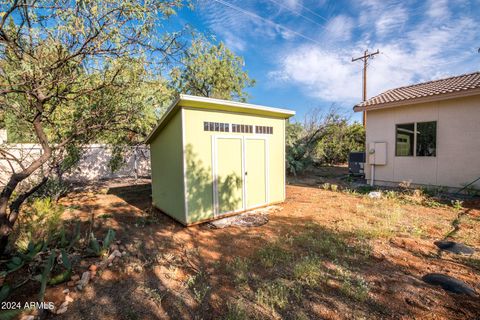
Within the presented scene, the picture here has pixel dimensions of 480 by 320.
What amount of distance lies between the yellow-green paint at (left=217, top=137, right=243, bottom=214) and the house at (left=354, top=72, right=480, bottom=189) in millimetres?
6361

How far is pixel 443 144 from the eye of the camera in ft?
22.7

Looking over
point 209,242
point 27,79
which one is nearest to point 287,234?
point 209,242

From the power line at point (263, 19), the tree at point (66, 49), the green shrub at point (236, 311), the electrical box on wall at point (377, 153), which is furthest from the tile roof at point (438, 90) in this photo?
the green shrub at point (236, 311)

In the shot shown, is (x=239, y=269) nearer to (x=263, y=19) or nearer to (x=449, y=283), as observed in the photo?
(x=449, y=283)

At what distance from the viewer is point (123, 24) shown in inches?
113

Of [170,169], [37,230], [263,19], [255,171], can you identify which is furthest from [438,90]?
[37,230]

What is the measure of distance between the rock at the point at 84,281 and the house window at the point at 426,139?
9996mm

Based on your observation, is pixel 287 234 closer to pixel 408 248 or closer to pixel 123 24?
pixel 408 248

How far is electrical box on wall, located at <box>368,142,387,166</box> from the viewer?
8250mm

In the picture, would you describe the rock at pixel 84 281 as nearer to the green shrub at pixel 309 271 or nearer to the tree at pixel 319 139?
the green shrub at pixel 309 271

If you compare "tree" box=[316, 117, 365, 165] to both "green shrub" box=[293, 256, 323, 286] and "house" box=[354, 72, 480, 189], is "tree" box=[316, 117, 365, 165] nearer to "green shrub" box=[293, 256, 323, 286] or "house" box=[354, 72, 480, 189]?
"house" box=[354, 72, 480, 189]

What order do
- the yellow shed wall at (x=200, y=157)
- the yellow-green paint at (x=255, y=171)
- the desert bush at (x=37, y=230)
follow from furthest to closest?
1. the yellow-green paint at (x=255, y=171)
2. the yellow shed wall at (x=200, y=157)
3. the desert bush at (x=37, y=230)

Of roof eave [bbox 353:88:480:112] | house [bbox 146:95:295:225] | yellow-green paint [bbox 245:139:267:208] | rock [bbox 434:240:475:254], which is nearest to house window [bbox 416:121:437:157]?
roof eave [bbox 353:88:480:112]

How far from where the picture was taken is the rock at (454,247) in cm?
327
